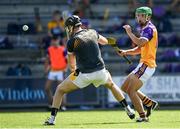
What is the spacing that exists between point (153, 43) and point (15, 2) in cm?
1344

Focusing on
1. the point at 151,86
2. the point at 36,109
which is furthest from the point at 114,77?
the point at 36,109

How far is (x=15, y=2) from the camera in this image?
2723cm

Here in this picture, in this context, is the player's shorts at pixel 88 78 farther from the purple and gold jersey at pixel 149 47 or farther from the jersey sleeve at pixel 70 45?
the purple and gold jersey at pixel 149 47

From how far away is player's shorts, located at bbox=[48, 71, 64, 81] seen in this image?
2143cm

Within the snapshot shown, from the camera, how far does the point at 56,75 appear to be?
21500 mm

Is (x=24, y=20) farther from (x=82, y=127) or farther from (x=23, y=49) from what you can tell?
(x=82, y=127)

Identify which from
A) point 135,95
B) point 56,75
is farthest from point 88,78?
point 56,75

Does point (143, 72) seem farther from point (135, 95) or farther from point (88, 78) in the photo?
point (88, 78)

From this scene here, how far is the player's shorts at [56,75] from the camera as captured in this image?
21434 millimetres

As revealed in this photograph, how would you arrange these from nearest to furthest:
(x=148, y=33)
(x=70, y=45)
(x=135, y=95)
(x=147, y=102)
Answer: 1. (x=70, y=45)
2. (x=148, y=33)
3. (x=135, y=95)
4. (x=147, y=102)

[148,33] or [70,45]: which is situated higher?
[148,33]

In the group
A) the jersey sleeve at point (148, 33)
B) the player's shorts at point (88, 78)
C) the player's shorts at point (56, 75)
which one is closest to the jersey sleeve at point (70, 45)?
the player's shorts at point (88, 78)

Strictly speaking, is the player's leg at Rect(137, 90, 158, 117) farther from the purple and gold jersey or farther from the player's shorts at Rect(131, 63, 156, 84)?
the purple and gold jersey

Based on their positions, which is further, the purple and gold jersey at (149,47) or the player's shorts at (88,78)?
the purple and gold jersey at (149,47)
